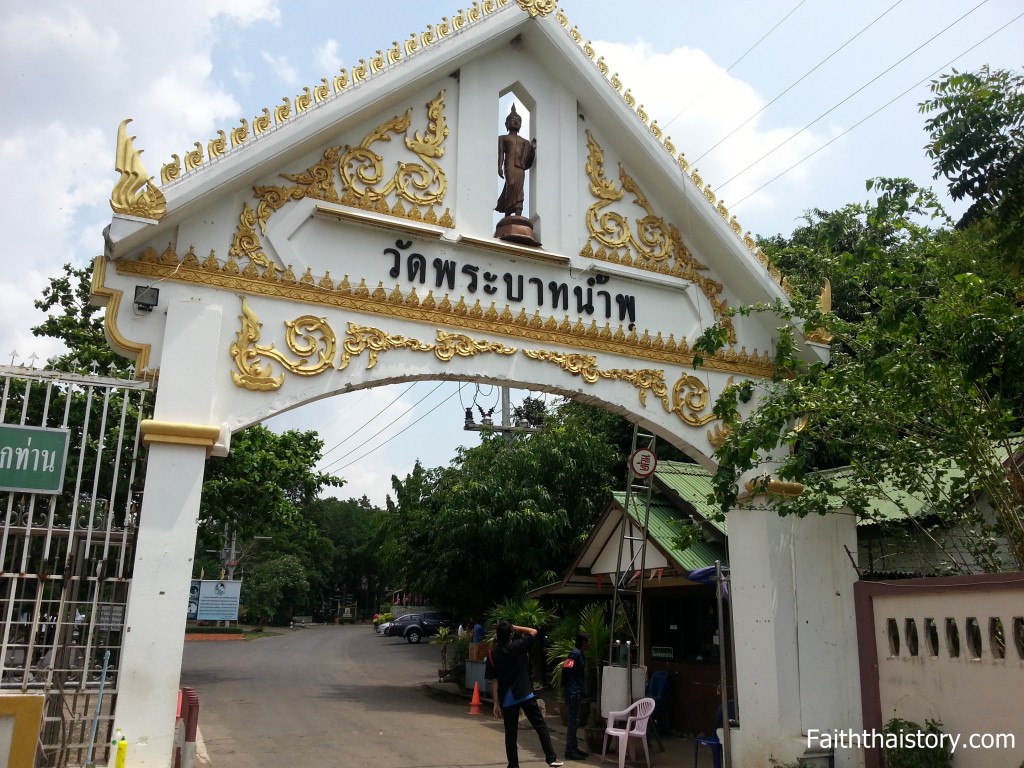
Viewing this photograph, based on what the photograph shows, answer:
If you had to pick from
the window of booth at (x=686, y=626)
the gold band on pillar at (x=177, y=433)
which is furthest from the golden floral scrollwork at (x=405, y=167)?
the window of booth at (x=686, y=626)

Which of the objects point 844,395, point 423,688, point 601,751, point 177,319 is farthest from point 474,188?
point 423,688

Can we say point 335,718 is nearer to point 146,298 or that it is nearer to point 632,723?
point 632,723

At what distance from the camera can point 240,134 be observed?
6965mm

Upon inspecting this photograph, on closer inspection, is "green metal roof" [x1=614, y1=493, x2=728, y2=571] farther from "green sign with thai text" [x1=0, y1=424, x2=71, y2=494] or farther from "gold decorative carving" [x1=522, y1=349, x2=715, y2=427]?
"green sign with thai text" [x1=0, y1=424, x2=71, y2=494]

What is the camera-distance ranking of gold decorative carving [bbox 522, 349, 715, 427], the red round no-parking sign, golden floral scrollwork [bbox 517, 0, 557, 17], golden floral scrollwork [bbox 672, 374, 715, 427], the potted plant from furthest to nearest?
the potted plant, the red round no-parking sign, golden floral scrollwork [bbox 672, 374, 715, 427], golden floral scrollwork [bbox 517, 0, 557, 17], gold decorative carving [bbox 522, 349, 715, 427]

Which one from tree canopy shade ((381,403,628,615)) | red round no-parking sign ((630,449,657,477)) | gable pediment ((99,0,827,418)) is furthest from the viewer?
tree canopy shade ((381,403,628,615))

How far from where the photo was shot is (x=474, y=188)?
8.12 m

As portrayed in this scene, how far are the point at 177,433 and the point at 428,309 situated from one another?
2357 millimetres

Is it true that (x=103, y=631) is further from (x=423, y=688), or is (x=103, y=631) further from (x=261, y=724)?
(x=423, y=688)

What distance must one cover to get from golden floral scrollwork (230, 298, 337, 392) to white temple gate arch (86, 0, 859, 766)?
2 centimetres

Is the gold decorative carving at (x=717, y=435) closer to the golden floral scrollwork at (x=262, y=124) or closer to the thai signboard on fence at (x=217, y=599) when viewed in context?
the golden floral scrollwork at (x=262, y=124)

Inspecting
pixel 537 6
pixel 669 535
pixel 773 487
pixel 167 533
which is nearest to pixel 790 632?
pixel 773 487

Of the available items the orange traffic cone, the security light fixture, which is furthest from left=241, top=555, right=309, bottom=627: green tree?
the security light fixture

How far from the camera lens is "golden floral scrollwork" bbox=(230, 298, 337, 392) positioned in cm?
676
